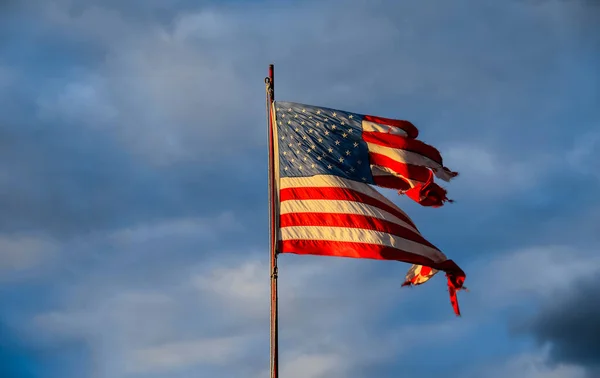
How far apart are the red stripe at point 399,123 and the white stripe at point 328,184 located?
305 cm

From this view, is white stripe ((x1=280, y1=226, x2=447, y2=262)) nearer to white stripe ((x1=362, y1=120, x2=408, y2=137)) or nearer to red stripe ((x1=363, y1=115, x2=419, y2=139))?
white stripe ((x1=362, y1=120, x2=408, y2=137))

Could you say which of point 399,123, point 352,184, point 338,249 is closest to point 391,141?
point 399,123

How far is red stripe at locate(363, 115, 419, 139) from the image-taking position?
4317cm

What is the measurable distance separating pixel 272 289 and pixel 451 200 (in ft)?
28.1

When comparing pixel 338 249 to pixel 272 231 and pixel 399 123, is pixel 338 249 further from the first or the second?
pixel 399 123

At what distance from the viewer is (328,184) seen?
41250 millimetres

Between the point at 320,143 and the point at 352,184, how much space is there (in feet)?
7.14

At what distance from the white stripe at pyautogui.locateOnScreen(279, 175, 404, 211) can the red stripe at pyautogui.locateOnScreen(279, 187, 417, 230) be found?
5.9 inches

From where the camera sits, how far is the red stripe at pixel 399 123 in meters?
43.2

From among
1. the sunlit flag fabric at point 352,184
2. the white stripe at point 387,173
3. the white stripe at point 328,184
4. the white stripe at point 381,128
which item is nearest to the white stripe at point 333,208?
the sunlit flag fabric at point 352,184

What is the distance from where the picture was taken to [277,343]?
38688mm

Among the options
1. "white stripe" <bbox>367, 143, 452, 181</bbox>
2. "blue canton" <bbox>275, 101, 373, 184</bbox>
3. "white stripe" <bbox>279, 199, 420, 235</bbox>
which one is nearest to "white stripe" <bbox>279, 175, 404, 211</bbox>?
"blue canton" <bbox>275, 101, 373, 184</bbox>

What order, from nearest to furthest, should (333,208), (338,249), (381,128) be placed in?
(338,249) < (333,208) < (381,128)

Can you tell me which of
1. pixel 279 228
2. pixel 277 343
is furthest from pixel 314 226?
pixel 277 343
